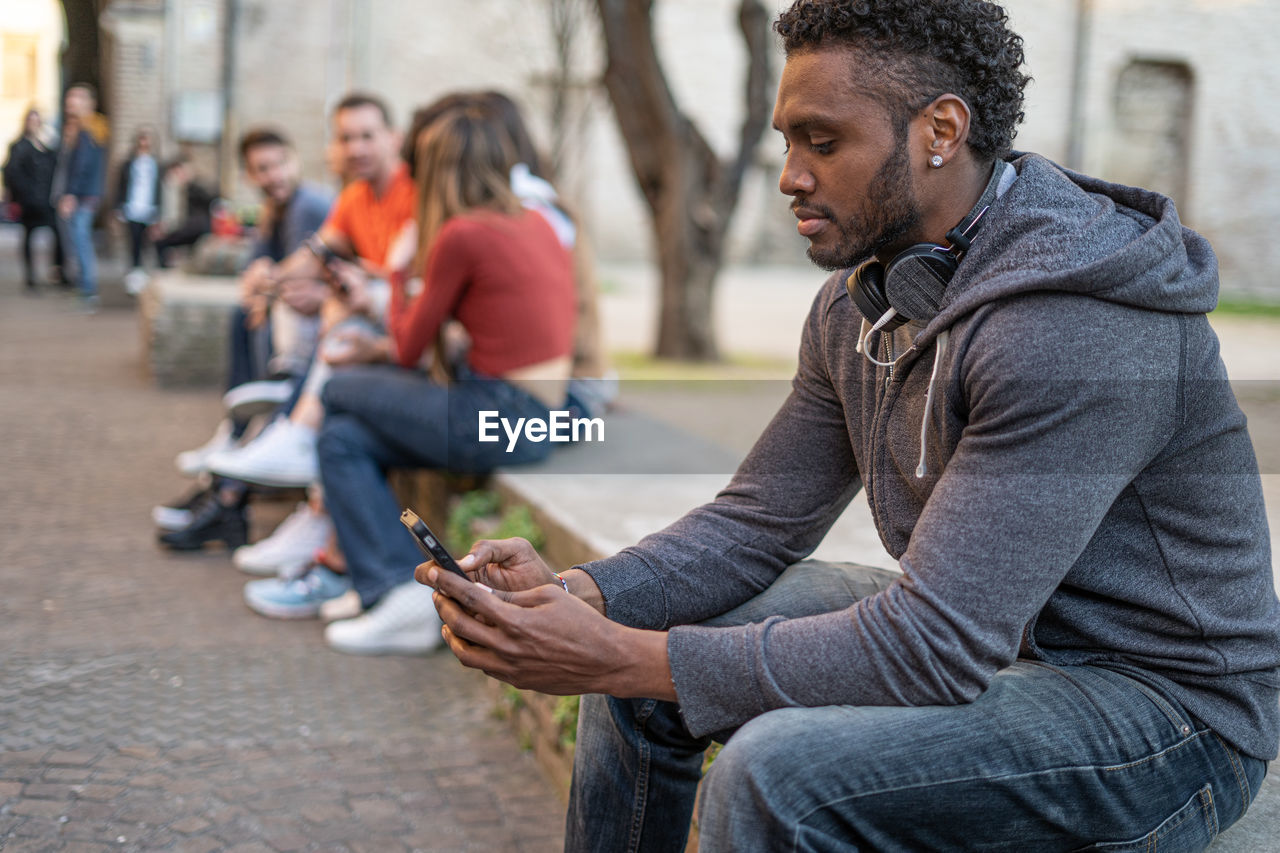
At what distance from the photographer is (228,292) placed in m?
8.51

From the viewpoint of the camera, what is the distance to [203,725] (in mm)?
3135

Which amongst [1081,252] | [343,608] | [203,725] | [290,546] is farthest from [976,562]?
[290,546]

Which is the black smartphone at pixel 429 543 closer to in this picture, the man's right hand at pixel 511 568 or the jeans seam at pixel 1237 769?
the man's right hand at pixel 511 568

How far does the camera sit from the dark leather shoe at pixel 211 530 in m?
4.73

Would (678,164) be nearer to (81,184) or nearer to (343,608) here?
(343,608)

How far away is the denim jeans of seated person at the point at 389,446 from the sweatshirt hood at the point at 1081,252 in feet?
7.72

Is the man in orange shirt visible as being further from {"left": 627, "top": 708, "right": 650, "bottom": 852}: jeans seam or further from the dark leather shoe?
{"left": 627, "top": 708, "right": 650, "bottom": 852}: jeans seam

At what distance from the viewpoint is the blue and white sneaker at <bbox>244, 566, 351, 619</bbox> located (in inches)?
161

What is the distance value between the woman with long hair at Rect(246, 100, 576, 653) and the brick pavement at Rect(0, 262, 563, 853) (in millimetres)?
232

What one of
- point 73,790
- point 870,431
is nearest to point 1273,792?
point 870,431

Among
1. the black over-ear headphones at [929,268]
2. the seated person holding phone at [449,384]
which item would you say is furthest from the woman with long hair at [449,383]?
the black over-ear headphones at [929,268]

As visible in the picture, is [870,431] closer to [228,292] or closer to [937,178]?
[937,178]

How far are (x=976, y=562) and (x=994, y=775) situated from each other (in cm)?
26

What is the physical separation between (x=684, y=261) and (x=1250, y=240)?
16.6 metres
